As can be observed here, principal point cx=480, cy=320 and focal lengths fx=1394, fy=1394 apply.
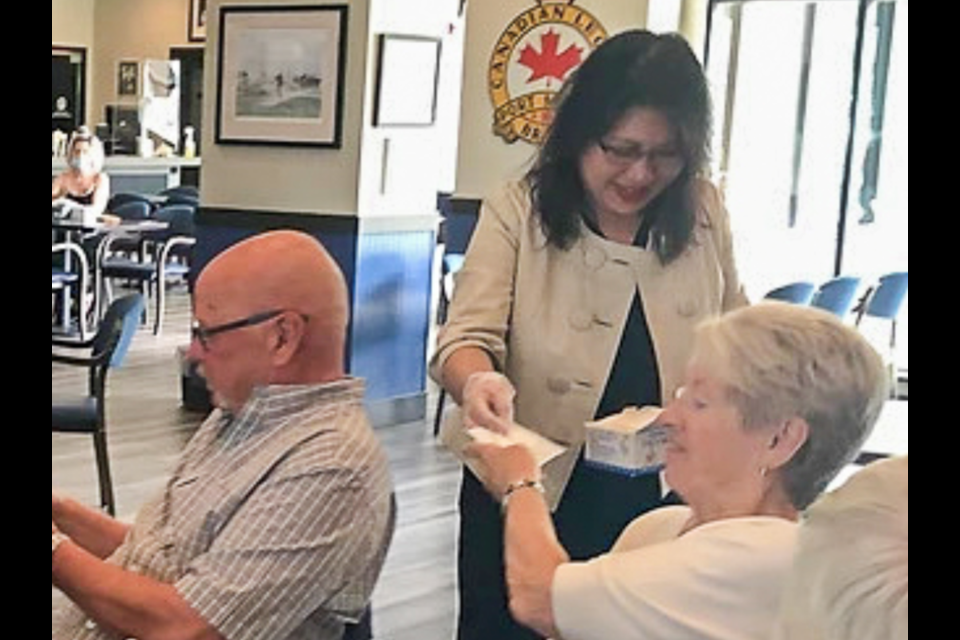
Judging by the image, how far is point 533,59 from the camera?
22.9 feet

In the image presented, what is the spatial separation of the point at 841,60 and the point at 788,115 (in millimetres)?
480

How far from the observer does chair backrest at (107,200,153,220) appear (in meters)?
10.1

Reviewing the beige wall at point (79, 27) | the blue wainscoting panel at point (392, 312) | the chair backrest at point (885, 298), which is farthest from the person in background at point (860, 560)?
the beige wall at point (79, 27)

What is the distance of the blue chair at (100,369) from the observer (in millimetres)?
4676

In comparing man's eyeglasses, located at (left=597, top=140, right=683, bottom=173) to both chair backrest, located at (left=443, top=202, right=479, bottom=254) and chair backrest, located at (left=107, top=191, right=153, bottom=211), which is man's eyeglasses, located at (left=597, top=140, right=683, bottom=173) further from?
chair backrest, located at (left=107, top=191, right=153, bottom=211)

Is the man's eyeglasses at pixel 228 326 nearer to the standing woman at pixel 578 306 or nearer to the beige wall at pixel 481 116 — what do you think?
the standing woman at pixel 578 306

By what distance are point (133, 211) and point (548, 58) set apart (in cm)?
435

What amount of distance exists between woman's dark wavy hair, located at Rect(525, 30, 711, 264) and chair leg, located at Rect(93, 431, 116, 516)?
2.92 metres

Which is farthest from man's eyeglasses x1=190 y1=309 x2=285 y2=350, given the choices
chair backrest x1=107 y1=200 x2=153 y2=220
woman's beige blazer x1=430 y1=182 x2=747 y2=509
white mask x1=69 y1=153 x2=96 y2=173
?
chair backrest x1=107 y1=200 x2=153 y2=220

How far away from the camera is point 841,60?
28.0 feet

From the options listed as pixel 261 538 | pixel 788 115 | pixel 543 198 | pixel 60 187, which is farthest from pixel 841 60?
pixel 261 538

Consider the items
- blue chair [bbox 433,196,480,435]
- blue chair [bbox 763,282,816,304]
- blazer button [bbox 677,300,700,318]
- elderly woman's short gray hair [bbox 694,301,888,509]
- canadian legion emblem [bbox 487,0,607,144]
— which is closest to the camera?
elderly woman's short gray hair [bbox 694,301,888,509]

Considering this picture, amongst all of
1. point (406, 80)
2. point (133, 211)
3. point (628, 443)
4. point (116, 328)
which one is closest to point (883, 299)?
point (406, 80)
